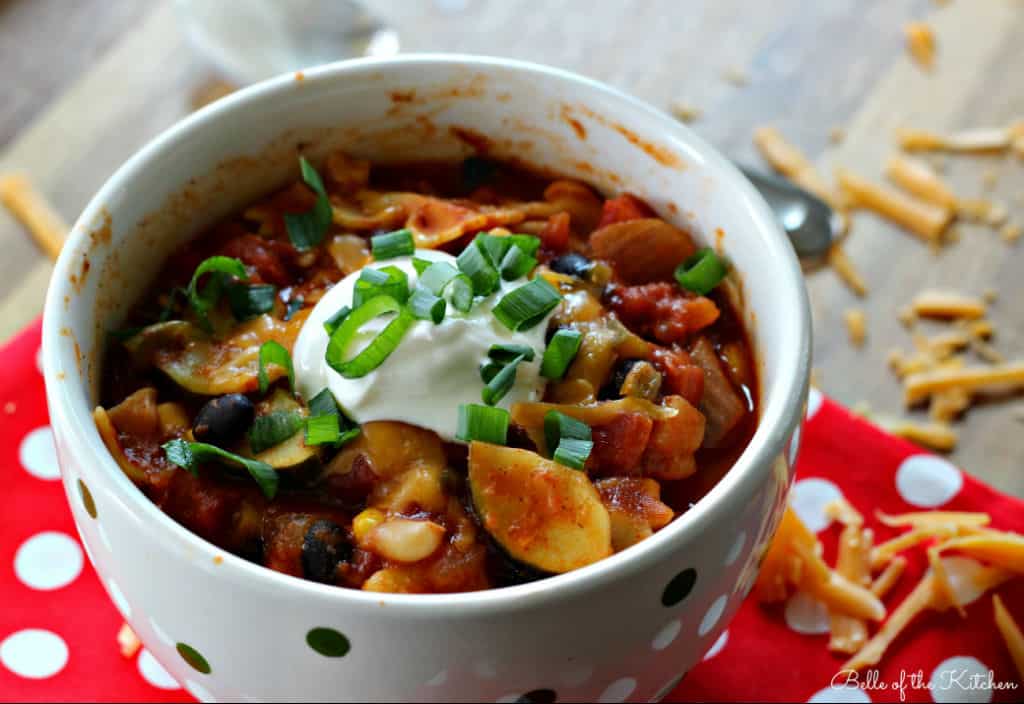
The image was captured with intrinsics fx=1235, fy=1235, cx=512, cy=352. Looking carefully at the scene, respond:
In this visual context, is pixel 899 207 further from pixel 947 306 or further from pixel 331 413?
pixel 331 413

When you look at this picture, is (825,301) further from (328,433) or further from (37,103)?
(37,103)

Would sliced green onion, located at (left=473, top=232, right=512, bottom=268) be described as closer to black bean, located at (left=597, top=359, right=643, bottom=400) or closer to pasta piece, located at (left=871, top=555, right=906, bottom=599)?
black bean, located at (left=597, top=359, right=643, bottom=400)

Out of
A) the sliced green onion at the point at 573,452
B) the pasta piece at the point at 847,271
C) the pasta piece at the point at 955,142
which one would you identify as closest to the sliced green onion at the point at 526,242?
the sliced green onion at the point at 573,452

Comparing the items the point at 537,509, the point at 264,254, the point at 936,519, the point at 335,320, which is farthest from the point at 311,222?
the point at 936,519

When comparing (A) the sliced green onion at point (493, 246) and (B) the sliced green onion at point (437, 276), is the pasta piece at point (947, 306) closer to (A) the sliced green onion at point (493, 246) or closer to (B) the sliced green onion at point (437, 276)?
(A) the sliced green onion at point (493, 246)

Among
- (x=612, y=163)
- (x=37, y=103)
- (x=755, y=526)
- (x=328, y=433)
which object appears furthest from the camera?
(x=37, y=103)

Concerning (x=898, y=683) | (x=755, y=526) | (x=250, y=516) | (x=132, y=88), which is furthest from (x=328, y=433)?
(x=132, y=88)
